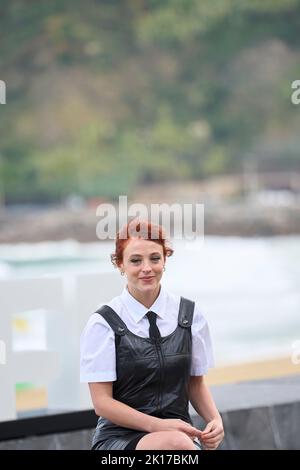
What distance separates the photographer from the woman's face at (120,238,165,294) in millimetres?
2043

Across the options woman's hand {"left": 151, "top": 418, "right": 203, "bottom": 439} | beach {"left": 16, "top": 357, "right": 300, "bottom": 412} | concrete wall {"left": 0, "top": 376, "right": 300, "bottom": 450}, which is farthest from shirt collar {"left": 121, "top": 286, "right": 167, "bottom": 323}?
beach {"left": 16, "top": 357, "right": 300, "bottom": 412}

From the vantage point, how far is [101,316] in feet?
6.62

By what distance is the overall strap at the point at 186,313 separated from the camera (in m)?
2.06

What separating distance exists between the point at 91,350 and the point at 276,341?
12.7 ft

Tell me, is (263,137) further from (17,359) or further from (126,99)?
(17,359)

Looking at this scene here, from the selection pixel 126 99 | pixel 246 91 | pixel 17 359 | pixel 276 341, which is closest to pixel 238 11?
pixel 246 91

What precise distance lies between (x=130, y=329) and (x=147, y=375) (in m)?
0.11

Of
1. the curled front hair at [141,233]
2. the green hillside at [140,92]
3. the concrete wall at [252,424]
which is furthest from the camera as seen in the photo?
the green hillside at [140,92]

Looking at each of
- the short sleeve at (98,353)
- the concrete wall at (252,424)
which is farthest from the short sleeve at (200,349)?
the concrete wall at (252,424)

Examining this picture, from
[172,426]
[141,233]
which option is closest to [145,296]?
[141,233]

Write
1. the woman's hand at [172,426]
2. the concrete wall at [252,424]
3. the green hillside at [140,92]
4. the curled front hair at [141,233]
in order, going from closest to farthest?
the woman's hand at [172,426] → the curled front hair at [141,233] → the concrete wall at [252,424] → the green hillside at [140,92]

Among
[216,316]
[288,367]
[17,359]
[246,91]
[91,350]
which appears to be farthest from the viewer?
[246,91]

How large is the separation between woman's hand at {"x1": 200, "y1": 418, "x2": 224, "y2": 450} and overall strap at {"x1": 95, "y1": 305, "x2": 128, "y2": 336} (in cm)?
28

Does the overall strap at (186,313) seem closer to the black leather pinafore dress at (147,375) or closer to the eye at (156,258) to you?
the black leather pinafore dress at (147,375)
